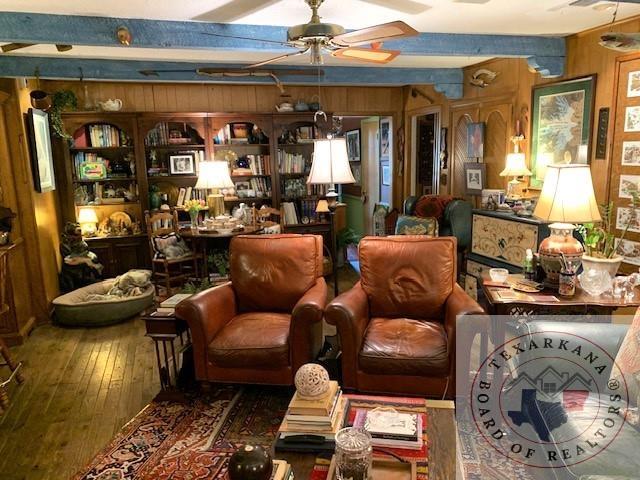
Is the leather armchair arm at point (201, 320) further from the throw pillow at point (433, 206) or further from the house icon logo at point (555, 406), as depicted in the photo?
the throw pillow at point (433, 206)

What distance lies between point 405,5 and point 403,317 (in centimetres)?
189

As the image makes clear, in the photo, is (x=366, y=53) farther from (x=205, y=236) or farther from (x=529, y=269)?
Answer: (x=205, y=236)

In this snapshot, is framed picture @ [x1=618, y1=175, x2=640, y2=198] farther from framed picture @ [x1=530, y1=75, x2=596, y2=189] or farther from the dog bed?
the dog bed

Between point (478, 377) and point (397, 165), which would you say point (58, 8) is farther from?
point (397, 165)

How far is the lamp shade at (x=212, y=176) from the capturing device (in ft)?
16.2

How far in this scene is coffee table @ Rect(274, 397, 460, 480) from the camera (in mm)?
1644

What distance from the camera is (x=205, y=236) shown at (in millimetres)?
5105

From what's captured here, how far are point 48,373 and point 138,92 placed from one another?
355 centimetres

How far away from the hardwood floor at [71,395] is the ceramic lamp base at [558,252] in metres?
1.95

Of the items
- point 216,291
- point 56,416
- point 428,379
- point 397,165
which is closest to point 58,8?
point 216,291

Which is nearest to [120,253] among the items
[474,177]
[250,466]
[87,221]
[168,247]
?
[87,221]

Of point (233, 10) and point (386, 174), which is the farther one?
point (386, 174)

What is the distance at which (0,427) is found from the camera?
2.72 metres

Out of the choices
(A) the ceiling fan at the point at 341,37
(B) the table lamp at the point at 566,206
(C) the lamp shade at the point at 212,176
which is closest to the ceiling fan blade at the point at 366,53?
(A) the ceiling fan at the point at 341,37
